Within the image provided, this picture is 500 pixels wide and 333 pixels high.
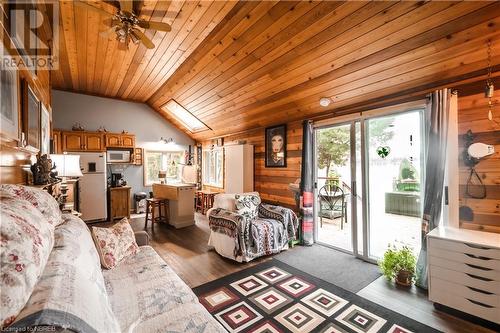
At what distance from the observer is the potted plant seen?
A: 8.32 feet

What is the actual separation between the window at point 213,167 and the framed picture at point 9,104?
4476 millimetres

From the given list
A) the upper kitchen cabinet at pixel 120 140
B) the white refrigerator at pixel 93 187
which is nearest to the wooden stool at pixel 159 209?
the white refrigerator at pixel 93 187

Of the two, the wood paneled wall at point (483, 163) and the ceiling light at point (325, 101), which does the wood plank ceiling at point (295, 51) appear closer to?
the ceiling light at point (325, 101)

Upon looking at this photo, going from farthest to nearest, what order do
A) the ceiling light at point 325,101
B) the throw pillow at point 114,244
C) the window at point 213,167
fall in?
the window at point 213,167
the ceiling light at point 325,101
the throw pillow at point 114,244

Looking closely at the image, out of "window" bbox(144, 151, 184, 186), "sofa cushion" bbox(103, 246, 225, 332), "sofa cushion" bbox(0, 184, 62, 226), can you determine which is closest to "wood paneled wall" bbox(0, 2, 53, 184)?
"sofa cushion" bbox(0, 184, 62, 226)

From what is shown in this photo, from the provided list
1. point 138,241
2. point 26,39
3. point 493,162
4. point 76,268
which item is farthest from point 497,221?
point 26,39

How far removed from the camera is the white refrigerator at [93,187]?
5168 millimetres

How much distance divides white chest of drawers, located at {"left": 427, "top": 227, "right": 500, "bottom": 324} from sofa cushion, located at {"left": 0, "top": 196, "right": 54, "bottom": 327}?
9.33 ft

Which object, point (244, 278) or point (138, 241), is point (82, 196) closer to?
point (138, 241)

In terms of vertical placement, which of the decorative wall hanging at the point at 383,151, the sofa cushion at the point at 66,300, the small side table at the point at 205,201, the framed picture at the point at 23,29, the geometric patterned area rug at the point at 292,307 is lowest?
the geometric patterned area rug at the point at 292,307

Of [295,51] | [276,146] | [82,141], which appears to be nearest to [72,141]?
[82,141]

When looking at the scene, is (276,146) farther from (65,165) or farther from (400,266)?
(65,165)

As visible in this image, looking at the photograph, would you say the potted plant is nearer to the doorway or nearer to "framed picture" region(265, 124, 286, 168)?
the doorway

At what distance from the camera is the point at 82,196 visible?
515cm
